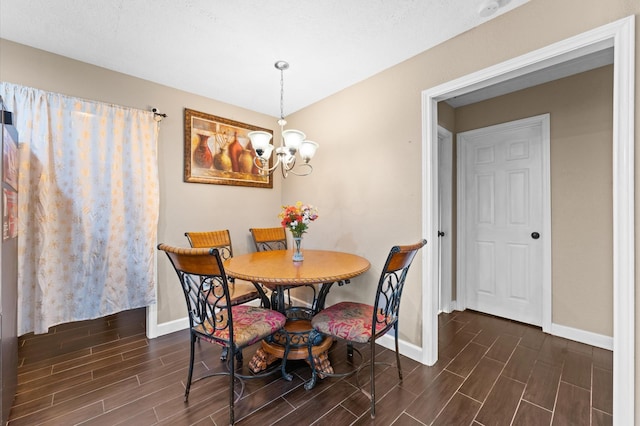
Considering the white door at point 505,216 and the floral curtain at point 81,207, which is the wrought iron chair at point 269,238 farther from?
the white door at point 505,216

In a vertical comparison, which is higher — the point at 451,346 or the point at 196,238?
the point at 196,238

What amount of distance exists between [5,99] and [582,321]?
5162 millimetres

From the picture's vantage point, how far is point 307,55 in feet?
7.62

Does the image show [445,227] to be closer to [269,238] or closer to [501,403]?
[501,403]

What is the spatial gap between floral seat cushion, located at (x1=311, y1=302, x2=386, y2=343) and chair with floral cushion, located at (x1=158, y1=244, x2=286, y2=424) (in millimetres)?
298

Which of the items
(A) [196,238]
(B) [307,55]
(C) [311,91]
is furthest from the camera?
(C) [311,91]

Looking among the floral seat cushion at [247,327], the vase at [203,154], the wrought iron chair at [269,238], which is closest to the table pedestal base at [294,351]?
the floral seat cushion at [247,327]

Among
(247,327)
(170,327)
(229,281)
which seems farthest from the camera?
(170,327)

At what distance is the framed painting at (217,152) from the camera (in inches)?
116

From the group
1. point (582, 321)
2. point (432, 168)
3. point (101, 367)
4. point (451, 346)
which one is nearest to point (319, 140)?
point (432, 168)

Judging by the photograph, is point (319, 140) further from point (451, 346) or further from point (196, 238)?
point (451, 346)

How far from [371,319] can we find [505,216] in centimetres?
227

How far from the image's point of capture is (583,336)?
251 centimetres

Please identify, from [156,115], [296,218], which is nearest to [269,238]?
[296,218]
